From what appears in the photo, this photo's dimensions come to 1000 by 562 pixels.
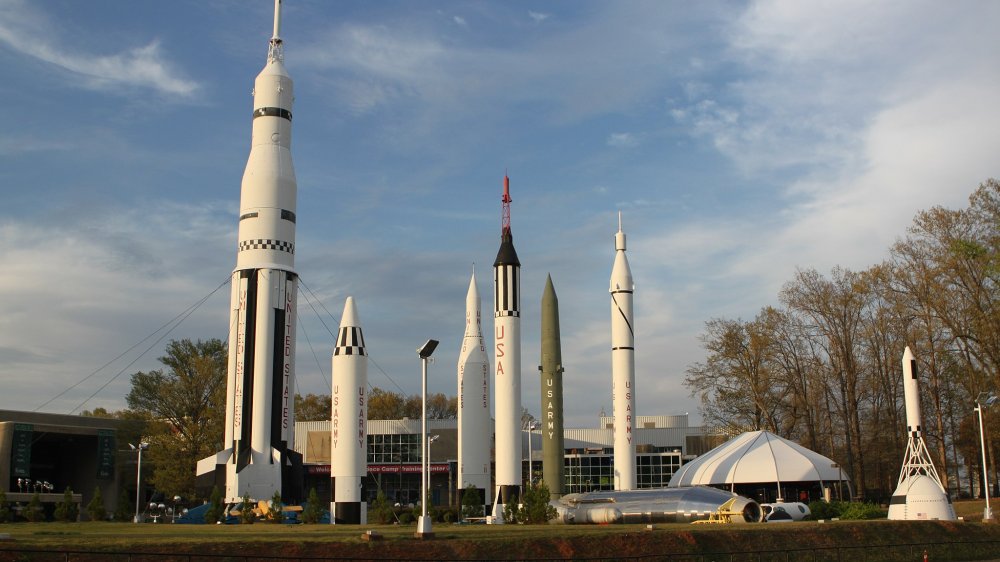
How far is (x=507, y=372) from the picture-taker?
4375cm

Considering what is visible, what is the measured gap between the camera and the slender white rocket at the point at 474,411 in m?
44.8

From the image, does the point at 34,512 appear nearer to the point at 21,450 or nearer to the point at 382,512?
the point at 21,450

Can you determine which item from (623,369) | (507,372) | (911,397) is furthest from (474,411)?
(911,397)

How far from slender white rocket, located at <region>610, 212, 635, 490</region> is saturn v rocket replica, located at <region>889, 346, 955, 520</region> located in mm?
12299

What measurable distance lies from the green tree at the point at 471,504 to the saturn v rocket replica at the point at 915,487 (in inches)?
695

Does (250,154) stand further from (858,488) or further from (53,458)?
(858,488)

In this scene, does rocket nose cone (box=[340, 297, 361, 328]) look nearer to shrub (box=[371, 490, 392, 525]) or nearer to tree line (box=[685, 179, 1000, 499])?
shrub (box=[371, 490, 392, 525])

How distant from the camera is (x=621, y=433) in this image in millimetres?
45781

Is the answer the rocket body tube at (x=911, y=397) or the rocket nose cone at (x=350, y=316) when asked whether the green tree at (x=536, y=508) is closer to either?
the rocket nose cone at (x=350, y=316)

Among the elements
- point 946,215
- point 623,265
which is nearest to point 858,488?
point 946,215

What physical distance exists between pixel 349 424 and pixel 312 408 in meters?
48.1

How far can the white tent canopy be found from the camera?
51.2 metres

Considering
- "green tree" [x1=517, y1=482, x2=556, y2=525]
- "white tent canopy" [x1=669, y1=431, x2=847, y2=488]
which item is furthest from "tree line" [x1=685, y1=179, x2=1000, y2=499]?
"green tree" [x1=517, y1=482, x2=556, y2=525]

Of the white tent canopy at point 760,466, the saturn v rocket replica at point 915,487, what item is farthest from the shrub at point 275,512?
the saturn v rocket replica at point 915,487
